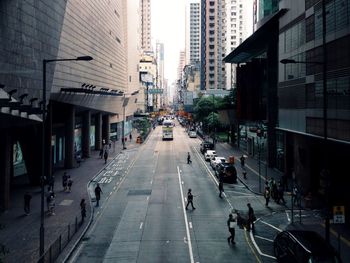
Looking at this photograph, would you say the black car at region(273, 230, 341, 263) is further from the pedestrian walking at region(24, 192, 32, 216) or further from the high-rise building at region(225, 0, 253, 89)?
the high-rise building at region(225, 0, 253, 89)

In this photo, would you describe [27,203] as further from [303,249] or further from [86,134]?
[86,134]

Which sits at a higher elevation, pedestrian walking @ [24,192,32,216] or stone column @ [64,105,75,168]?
stone column @ [64,105,75,168]

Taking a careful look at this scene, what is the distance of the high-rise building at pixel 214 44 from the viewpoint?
6924 inches

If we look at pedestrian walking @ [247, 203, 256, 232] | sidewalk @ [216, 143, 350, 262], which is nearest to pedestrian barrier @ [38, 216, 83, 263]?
pedestrian walking @ [247, 203, 256, 232]

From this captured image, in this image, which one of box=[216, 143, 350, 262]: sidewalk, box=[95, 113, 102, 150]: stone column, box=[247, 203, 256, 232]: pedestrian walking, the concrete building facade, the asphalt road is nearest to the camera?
the asphalt road

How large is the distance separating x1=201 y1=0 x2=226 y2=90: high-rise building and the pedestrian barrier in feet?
503

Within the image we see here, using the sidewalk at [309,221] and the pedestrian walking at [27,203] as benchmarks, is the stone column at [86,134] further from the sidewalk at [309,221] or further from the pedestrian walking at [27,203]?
the pedestrian walking at [27,203]

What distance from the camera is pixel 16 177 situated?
42.8m

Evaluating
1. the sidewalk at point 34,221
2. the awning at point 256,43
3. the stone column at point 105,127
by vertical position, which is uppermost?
the awning at point 256,43

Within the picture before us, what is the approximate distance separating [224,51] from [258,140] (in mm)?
125381

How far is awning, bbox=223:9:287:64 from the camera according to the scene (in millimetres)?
43222

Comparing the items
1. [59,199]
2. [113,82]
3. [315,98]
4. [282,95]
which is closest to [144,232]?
[59,199]

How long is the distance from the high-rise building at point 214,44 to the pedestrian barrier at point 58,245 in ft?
503

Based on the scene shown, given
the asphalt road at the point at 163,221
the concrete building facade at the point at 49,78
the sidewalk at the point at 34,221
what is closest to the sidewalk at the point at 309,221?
the asphalt road at the point at 163,221
